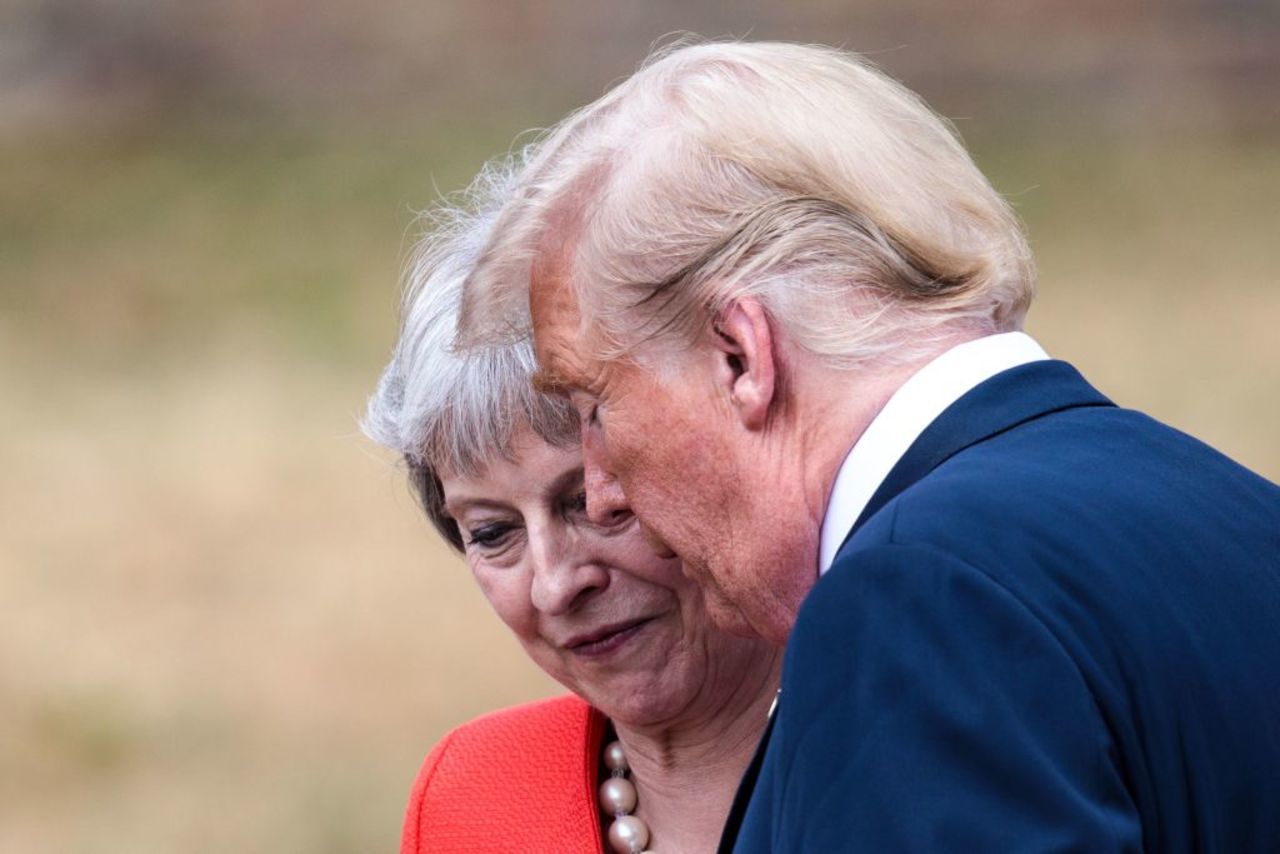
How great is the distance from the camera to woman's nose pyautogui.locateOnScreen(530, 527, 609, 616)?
2.52m

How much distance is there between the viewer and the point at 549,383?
202 cm

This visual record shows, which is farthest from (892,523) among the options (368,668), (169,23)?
(169,23)

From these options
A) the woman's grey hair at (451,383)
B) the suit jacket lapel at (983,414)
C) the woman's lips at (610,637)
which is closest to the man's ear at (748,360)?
the suit jacket lapel at (983,414)

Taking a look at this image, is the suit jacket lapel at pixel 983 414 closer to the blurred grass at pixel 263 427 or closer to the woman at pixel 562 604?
the woman at pixel 562 604

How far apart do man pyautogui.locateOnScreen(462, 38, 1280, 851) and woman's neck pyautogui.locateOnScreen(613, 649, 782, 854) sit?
0.63 metres

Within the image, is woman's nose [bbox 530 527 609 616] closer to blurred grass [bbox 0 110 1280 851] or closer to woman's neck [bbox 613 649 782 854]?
woman's neck [bbox 613 649 782 854]

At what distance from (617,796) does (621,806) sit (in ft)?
0.05

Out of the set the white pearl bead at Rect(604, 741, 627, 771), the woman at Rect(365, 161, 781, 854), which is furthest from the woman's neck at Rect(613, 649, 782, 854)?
the white pearl bead at Rect(604, 741, 627, 771)

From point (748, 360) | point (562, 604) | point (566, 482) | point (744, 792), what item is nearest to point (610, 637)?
Answer: point (562, 604)

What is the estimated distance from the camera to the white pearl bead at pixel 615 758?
9.18ft

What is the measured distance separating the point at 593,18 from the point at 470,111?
47.7 inches

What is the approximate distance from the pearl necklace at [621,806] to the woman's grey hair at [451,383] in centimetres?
46

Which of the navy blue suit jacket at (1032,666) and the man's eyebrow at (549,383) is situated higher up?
the man's eyebrow at (549,383)

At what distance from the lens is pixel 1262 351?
986cm
